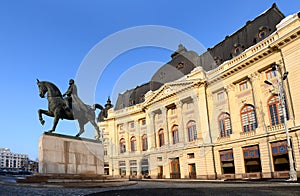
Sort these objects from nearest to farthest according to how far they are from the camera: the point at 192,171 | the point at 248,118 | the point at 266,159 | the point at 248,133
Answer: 1. the point at 266,159
2. the point at 248,133
3. the point at 248,118
4. the point at 192,171

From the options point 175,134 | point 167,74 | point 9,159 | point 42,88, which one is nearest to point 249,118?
point 175,134

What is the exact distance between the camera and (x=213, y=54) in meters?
41.8

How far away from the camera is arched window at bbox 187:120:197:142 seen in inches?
1623

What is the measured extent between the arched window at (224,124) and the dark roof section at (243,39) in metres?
8.12

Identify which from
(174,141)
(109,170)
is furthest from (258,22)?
(109,170)

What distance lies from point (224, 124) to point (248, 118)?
14.5 ft

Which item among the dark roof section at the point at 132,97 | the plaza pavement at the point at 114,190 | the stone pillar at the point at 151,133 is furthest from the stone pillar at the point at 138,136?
the plaza pavement at the point at 114,190

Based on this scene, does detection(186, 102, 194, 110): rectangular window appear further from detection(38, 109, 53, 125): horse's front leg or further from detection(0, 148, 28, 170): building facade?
detection(0, 148, 28, 170): building facade

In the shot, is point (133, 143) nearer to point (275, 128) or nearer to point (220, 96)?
point (220, 96)

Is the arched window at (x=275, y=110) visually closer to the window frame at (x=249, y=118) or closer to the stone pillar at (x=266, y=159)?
the window frame at (x=249, y=118)

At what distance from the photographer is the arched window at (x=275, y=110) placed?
1118 inches

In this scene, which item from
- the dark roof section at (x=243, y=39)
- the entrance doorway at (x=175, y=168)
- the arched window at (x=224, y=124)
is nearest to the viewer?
the dark roof section at (x=243, y=39)

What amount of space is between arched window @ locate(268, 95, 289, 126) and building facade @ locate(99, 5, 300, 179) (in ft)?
0.37

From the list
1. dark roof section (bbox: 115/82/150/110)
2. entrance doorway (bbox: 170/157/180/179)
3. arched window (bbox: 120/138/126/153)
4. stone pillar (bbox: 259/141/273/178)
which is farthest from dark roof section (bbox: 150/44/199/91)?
stone pillar (bbox: 259/141/273/178)
